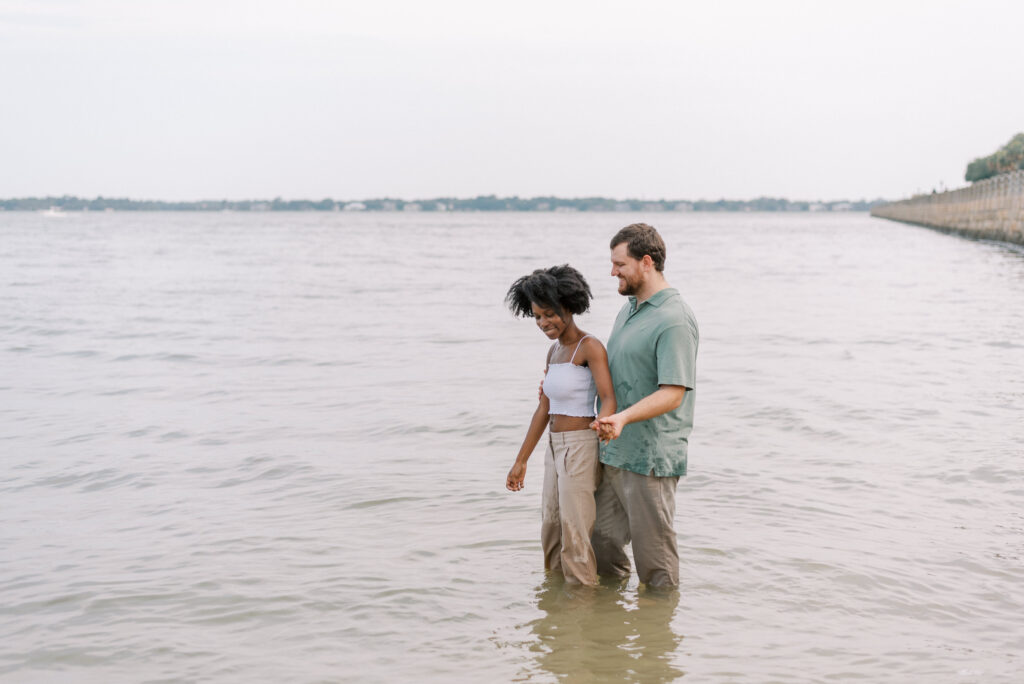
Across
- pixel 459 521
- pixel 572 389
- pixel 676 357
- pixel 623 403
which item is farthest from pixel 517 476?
pixel 459 521

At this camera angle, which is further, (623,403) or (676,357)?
(623,403)

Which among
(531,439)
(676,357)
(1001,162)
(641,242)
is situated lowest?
(531,439)

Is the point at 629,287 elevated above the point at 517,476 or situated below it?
above

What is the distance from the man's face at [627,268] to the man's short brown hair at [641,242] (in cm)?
2

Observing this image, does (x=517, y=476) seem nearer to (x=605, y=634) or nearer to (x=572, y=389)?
(x=572, y=389)

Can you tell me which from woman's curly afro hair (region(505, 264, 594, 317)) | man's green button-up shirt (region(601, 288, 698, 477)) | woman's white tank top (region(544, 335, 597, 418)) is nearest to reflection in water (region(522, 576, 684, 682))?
man's green button-up shirt (region(601, 288, 698, 477))

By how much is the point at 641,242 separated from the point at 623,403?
0.76m

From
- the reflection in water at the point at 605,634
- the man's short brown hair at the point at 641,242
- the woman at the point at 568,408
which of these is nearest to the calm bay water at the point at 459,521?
the reflection in water at the point at 605,634

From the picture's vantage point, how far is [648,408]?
4.62 metres

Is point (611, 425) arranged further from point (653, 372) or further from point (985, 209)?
point (985, 209)

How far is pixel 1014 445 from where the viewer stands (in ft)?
29.6

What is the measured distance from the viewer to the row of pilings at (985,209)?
45969mm

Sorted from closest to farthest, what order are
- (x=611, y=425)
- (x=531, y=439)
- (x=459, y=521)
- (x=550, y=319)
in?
(x=611, y=425)
(x=550, y=319)
(x=531, y=439)
(x=459, y=521)

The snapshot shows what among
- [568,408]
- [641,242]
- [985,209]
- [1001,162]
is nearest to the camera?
[641,242]
